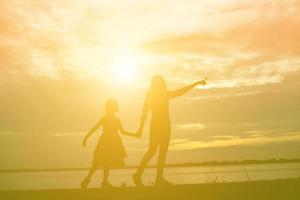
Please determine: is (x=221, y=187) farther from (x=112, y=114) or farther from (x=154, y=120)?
(x=112, y=114)

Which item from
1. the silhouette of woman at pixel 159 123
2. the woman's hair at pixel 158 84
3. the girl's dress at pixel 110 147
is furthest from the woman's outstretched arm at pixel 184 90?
the girl's dress at pixel 110 147

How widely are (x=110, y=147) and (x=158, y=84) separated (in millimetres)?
2457

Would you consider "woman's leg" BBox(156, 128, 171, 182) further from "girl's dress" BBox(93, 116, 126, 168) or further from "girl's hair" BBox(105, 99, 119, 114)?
"girl's hair" BBox(105, 99, 119, 114)

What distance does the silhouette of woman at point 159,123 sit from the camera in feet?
43.6

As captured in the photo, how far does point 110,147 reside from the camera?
1457 centimetres

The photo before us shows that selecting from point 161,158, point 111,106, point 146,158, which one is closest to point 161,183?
point 161,158

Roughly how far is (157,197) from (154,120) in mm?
3003

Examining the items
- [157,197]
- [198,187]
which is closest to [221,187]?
[198,187]

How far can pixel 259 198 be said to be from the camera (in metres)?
11.0

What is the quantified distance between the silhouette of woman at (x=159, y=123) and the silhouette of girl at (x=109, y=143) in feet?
3.74

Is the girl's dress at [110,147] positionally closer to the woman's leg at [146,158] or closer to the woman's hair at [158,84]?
the woman's leg at [146,158]

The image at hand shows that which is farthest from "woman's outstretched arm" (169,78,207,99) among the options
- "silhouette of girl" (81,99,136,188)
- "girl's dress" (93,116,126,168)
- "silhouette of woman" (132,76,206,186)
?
"girl's dress" (93,116,126,168)

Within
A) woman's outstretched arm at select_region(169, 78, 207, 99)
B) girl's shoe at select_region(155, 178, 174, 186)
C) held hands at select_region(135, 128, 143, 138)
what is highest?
woman's outstretched arm at select_region(169, 78, 207, 99)

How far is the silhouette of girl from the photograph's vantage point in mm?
14523
